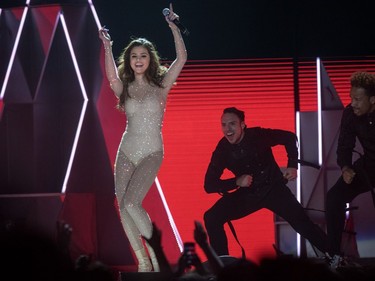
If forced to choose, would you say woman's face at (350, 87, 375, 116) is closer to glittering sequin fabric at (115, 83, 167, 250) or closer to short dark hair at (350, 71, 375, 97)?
short dark hair at (350, 71, 375, 97)

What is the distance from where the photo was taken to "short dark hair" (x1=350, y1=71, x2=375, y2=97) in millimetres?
6348

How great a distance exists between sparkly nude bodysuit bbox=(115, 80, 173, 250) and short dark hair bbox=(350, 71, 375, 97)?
5.75 feet

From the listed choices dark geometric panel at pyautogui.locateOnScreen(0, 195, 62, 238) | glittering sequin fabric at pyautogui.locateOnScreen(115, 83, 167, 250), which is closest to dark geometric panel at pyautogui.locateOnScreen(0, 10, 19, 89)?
dark geometric panel at pyautogui.locateOnScreen(0, 195, 62, 238)

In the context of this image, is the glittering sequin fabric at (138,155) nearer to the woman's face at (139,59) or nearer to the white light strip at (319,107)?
the woman's face at (139,59)

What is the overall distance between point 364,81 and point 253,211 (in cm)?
145

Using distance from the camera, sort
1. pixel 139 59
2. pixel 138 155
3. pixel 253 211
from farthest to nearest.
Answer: pixel 253 211, pixel 139 59, pixel 138 155

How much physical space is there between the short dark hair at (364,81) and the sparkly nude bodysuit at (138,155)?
1.75m

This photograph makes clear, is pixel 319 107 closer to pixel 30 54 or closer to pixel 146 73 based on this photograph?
pixel 146 73

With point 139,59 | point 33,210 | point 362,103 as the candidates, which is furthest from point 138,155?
point 362,103

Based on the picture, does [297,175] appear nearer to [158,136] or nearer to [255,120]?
[255,120]

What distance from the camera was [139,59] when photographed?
5.88m

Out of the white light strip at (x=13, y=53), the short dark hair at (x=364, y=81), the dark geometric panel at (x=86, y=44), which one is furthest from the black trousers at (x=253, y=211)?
the white light strip at (x=13, y=53)

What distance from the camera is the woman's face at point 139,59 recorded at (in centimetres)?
586

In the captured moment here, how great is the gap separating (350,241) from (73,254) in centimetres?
245
